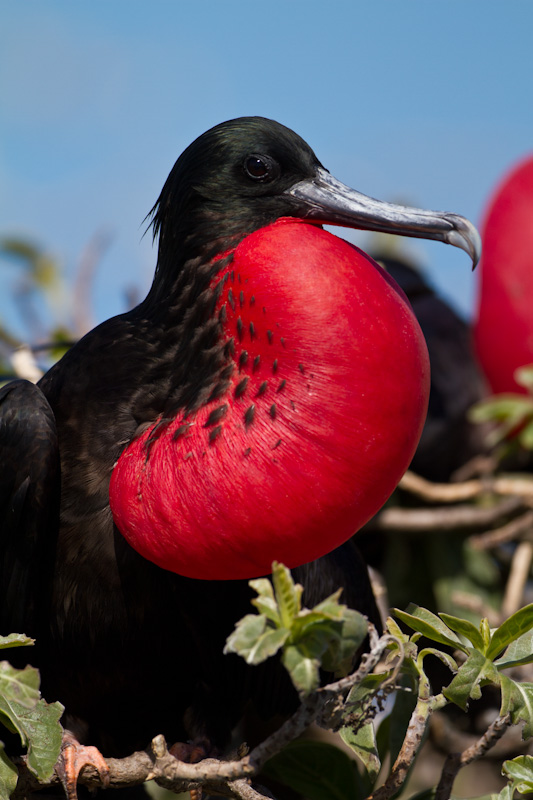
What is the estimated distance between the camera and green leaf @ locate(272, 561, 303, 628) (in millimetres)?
969

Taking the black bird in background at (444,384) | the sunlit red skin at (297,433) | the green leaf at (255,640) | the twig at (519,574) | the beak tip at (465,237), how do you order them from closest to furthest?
the green leaf at (255,640)
the sunlit red skin at (297,433)
the beak tip at (465,237)
the twig at (519,574)
the black bird in background at (444,384)

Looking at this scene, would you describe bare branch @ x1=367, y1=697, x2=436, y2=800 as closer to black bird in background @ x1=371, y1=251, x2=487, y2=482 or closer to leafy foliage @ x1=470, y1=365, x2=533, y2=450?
leafy foliage @ x1=470, y1=365, x2=533, y2=450

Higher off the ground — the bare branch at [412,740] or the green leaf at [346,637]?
the green leaf at [346,637]

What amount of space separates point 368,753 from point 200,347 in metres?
0.58

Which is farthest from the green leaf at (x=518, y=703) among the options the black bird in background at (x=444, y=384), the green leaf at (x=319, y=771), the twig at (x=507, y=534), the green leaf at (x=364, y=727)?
the black bird in background at (x=444, y=384)

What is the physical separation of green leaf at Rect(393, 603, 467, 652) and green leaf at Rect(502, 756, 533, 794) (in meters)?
0.17

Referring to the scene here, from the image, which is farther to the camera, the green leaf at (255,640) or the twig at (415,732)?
the twig at (415,732)

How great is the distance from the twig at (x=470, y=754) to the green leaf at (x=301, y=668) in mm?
342

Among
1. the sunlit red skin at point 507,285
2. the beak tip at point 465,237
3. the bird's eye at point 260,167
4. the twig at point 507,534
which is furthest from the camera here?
the sunlit red skin at point 507,285

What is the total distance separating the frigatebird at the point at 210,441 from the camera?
1.16 metres

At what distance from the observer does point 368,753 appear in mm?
1250

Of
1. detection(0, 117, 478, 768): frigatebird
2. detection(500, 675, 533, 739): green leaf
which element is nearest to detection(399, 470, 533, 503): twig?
detection(0, 117, 478, 768): frigatebird

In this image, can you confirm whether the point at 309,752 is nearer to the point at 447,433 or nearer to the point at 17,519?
the point at 17,519

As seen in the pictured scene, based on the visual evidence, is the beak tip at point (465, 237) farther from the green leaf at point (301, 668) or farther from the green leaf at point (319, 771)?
the green leaf at point (319, 771)
